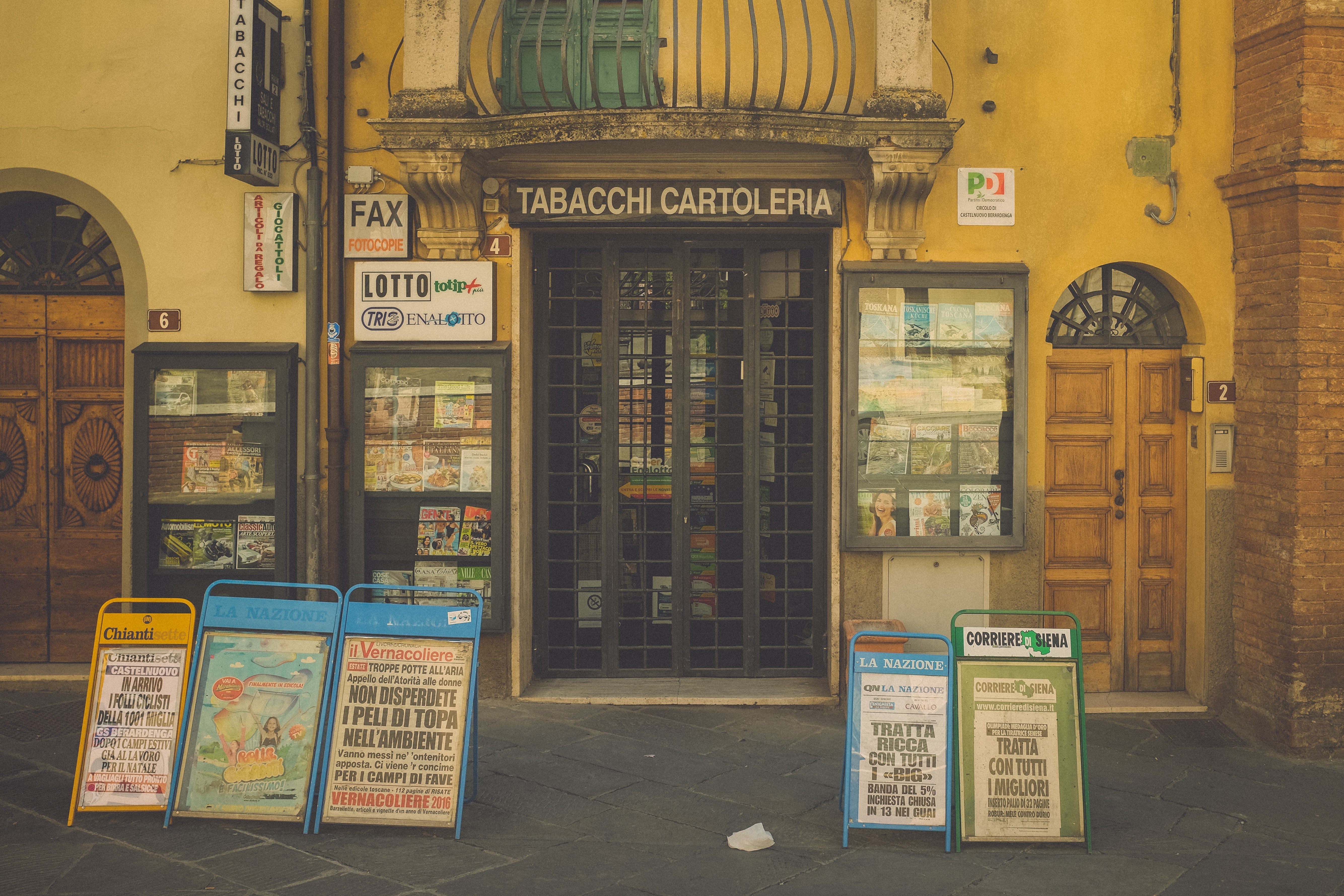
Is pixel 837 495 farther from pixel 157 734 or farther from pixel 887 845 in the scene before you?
pixel 157 734

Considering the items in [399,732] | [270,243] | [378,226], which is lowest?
[399,732]

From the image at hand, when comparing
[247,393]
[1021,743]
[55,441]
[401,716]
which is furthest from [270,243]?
[1021,743]

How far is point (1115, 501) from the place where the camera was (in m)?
7.96

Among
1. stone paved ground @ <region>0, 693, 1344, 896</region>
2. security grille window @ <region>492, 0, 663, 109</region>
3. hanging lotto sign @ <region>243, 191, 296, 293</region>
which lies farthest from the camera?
hanging lotto sign @ <region>243, 191, 296, 293</region>

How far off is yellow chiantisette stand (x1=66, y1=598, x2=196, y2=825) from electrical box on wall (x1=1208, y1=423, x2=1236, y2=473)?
6.76 m

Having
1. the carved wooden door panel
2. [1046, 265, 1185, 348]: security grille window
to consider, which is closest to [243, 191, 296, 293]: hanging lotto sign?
the carved wooden door panel

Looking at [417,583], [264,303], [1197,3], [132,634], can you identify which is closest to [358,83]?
[264,303]

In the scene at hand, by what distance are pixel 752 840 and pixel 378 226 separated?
5.06 m

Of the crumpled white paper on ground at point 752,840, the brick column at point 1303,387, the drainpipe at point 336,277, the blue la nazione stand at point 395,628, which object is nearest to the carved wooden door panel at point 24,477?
the drainpipe at point 336,277

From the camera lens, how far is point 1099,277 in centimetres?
801

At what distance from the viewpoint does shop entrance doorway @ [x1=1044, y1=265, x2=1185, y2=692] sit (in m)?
7.96

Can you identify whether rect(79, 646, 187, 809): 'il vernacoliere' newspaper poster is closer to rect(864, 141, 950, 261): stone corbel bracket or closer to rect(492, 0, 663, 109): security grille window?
rect(492, 0, 663, 109): security grille window

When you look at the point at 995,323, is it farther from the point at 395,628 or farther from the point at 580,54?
the point at 395,628

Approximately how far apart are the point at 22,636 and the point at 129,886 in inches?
177
